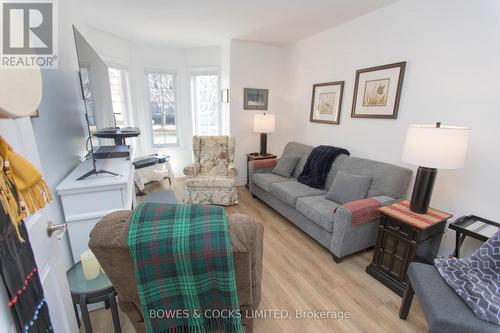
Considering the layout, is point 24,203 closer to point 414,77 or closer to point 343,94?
point 414,77

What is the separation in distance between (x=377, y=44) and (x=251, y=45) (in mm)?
1946

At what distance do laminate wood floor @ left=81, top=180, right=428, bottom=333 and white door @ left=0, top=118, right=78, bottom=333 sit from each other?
2.38ft

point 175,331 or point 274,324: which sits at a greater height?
point 175,331

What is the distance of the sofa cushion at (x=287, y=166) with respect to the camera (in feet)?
10.7

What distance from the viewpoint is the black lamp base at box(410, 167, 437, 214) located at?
169 cm

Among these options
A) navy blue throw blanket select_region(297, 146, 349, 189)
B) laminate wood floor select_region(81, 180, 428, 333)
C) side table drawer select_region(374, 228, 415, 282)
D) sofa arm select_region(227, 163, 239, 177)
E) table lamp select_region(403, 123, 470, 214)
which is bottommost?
laminate wood floor select_region(81, 180, 428, 333)

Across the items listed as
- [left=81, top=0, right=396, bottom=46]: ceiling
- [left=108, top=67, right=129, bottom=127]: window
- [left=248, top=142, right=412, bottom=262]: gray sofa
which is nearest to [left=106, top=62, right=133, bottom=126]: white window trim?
[left=108, top=67, right=129, bottom=127]: window

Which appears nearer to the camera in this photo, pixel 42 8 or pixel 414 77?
pixel 42 8

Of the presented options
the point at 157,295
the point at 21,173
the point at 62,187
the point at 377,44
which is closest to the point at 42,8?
the point at 62,187

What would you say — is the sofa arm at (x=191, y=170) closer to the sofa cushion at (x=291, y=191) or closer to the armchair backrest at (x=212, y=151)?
the armchair backrest at (x=212, y=151)

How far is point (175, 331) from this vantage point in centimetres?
93

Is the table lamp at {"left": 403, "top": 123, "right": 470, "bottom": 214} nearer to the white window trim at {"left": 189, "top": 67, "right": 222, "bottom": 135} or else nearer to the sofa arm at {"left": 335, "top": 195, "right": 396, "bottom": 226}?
the sofa arm at {"left": 335, "top": 195, "right": 396, "bottom": 226}

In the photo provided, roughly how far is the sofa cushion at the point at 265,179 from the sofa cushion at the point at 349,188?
0.82 meters

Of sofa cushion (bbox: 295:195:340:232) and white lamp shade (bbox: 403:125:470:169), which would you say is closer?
white lamp shade (bbox: 403:125:470:169)
